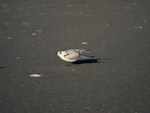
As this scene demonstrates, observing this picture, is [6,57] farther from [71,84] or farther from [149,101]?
[149,101]

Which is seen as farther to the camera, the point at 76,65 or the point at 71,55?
the point at 76,65

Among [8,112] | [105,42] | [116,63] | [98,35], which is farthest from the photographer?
[98,35]

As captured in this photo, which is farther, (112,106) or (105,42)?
(105,42)

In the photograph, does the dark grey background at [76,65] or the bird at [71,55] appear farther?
the bird at [71,55]

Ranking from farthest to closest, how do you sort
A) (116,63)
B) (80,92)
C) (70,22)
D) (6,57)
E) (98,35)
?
(70,22) < (98,35) < (6,57) < (116,63) < (80,92)

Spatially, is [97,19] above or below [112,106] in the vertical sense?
below

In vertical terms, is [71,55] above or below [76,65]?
above

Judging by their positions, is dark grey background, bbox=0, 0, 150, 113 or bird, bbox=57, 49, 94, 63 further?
bird, bbox=57, 49, 94, 63

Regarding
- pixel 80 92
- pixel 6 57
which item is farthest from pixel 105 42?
pixel 80 92
